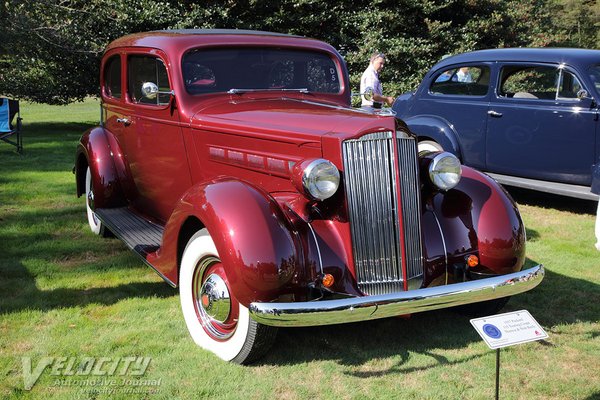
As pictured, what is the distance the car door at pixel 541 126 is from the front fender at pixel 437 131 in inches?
18.6

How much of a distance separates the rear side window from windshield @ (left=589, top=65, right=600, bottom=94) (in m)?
0.14

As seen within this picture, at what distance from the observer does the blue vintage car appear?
634cm

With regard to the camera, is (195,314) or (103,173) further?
(103,173)

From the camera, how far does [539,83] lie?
277 inches

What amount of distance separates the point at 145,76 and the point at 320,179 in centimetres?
238

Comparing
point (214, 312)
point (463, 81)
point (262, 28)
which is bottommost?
point (214, 312)

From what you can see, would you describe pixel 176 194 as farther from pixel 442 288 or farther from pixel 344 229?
pixel 442 288

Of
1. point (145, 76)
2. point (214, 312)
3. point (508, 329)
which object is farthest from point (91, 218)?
point (508, 329)

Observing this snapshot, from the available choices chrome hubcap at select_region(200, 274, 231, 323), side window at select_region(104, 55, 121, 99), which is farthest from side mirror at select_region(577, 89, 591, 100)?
chrome hubcap at select_region(200, 274, 231, 323)

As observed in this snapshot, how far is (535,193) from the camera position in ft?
26.0

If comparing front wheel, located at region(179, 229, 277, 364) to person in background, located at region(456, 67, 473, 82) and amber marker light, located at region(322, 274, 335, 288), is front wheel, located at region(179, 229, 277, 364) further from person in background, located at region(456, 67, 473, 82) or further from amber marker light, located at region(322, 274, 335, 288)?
person in background, located at region(456, 67, 473, 82)

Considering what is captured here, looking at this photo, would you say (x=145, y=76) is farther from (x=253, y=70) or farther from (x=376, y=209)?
(x=376, y=209)

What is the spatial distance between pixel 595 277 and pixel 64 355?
3.81 meters


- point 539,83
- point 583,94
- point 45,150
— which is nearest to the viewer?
point 583,94
